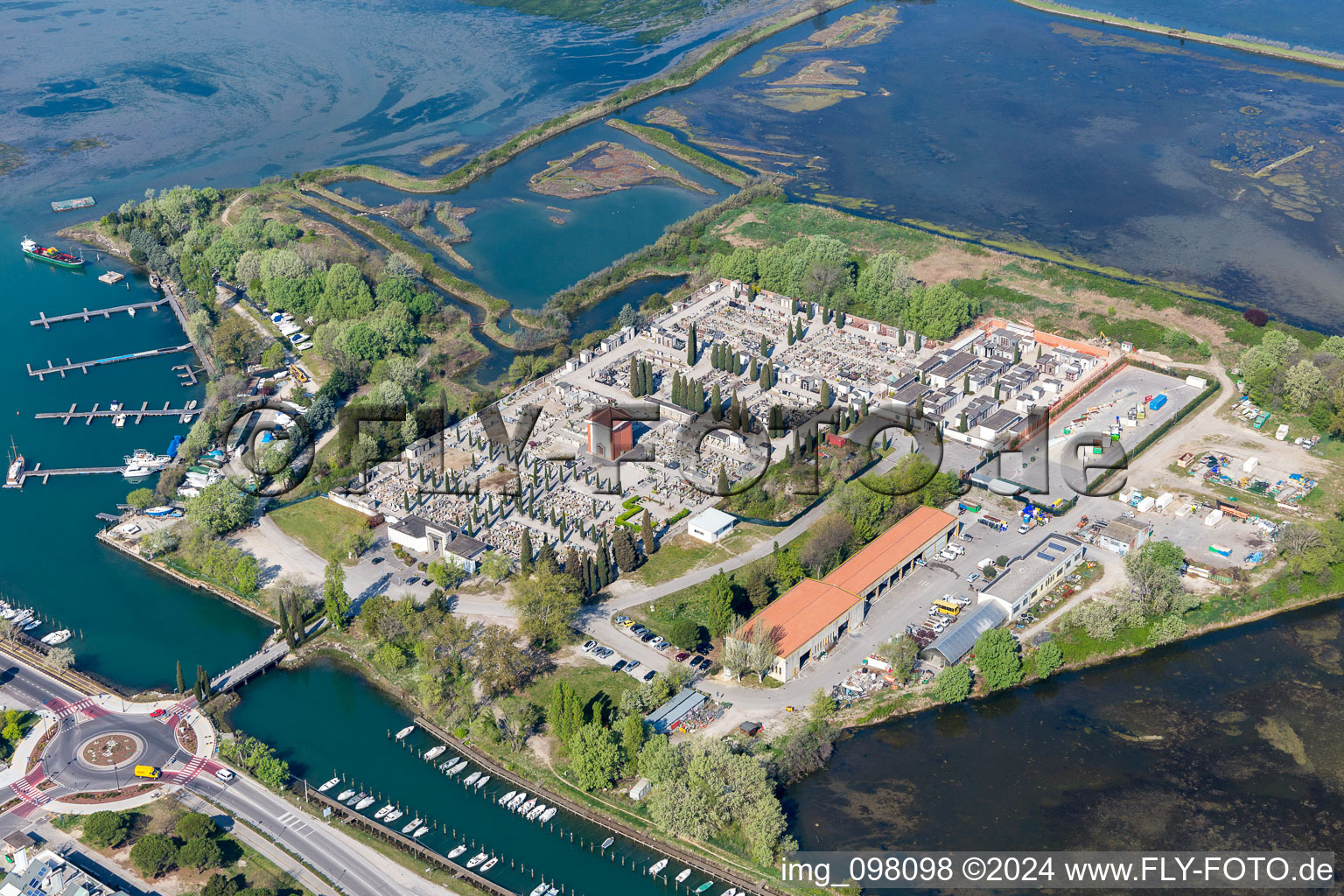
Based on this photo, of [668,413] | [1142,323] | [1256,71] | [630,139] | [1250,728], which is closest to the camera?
[1250,728]

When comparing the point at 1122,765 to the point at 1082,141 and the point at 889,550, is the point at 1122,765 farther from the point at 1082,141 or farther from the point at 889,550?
the point at 1082,141

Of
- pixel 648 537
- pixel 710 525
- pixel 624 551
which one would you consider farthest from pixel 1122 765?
pixel 624 551

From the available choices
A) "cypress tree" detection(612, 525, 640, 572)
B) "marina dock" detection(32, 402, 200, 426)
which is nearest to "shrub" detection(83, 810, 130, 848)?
"cypress tree" detection(612, 525, 640, 572)

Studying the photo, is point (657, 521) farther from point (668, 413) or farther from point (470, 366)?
point (470, 366)

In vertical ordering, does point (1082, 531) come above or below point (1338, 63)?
below

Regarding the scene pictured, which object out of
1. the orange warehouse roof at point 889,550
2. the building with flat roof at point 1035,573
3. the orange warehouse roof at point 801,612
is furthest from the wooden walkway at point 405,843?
the building with flat roof at point 1035,573

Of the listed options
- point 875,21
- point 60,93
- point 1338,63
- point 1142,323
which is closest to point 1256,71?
point 1338,63

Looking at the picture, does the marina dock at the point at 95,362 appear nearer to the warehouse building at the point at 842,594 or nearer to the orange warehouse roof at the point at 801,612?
the orange warehouse roof at the point at 801,612
